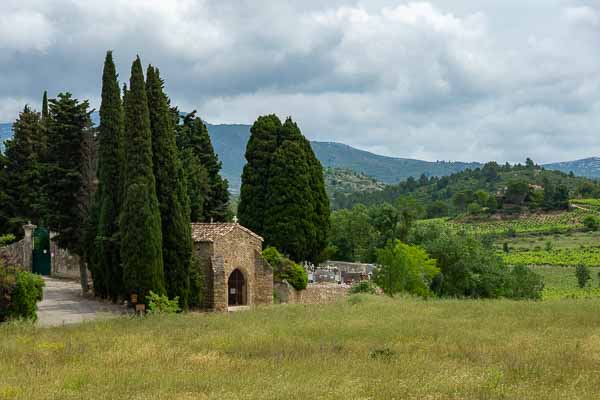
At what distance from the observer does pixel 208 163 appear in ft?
127

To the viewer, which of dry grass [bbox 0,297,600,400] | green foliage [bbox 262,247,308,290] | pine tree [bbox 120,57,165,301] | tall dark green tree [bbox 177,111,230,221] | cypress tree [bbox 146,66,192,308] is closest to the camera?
dry grass [bbox 0,297,600,400]

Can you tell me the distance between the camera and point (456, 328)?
17.4 m

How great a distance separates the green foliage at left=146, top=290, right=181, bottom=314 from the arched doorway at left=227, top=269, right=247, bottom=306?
5393 millimetres

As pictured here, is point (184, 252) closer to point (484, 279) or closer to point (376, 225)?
point (484, 279)

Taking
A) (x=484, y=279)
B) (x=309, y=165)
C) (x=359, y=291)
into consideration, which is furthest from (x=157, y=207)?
(x=484, y=279)

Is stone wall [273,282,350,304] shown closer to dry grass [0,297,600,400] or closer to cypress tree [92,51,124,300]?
cypress tree [92,51,124,300]

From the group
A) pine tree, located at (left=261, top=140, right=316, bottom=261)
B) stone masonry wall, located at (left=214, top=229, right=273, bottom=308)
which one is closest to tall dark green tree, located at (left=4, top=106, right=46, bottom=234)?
pine tree, located at (left=261, top=140, right=316, bottom=261)

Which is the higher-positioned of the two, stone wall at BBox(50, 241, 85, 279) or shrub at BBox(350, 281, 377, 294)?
stone wall at BBox(50, 241, 85, 279)

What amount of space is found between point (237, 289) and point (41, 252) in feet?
46.9

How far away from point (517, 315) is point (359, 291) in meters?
11.3

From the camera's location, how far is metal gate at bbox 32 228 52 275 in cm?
3672

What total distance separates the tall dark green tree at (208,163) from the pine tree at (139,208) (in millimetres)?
13043

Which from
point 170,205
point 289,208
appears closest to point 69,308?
point 170,205

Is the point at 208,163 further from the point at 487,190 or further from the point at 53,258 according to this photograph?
the point at 487,190
